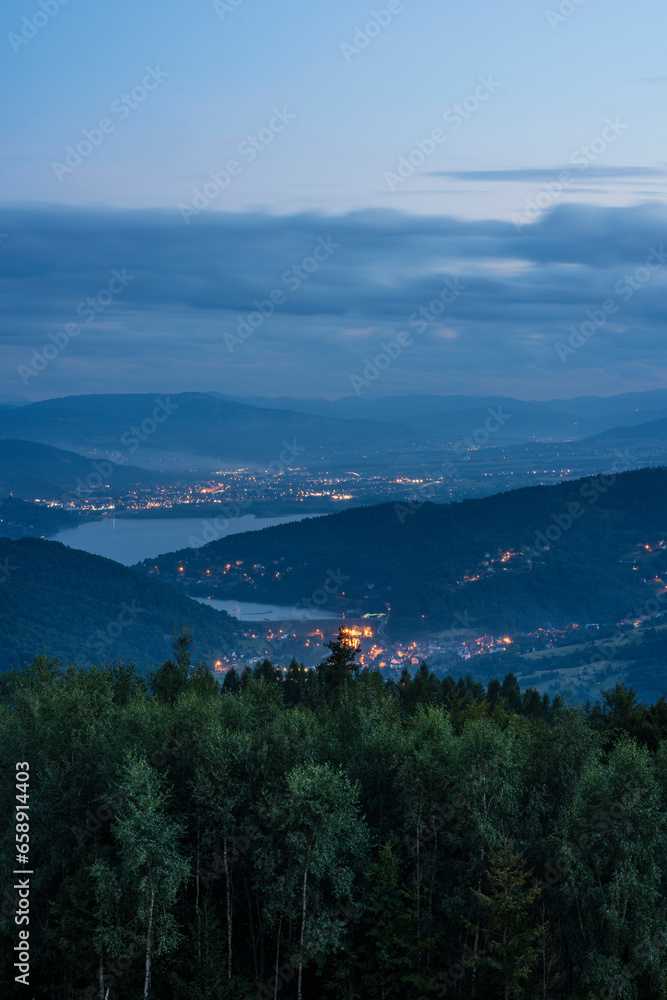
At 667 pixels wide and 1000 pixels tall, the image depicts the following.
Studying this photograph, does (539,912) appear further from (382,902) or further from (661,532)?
(661,532)

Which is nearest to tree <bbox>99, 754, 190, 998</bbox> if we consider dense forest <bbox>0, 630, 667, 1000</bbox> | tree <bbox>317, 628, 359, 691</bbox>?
dense forest <bbox>0, 630, 667, 1000</bbox>

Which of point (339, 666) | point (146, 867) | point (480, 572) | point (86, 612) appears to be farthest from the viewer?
point (480, 572)

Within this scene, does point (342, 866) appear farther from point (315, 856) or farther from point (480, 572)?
point (480, 572)

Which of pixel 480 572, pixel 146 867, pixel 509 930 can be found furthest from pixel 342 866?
pixel 480 572

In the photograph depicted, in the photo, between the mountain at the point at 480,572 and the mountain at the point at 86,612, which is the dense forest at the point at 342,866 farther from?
the mountain at the point at 480,572

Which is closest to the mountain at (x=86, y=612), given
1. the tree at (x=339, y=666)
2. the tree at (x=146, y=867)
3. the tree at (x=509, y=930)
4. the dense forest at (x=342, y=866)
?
the tree at (x=339, y=666)

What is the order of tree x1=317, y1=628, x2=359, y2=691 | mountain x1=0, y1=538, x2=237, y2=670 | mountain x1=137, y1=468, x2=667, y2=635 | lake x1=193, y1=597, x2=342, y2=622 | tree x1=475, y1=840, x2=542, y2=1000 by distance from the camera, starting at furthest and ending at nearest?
mountain x1=137, y1=468, x2=667, y2=635
lake x1=193, y1=597, x2=342, y2=622
mountain x1=0, y1=538, x2=237, y2=670
tree x1=317, y1=628, x2=359, y2=691
tree x1=475, y1=840, x2=542, y2=1000

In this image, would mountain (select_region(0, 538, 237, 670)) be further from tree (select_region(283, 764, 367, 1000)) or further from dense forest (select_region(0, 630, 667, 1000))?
tree (select_region(283, 764, 367, 1000))
